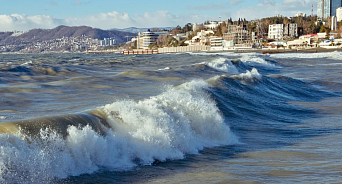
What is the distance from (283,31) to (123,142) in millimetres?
188253

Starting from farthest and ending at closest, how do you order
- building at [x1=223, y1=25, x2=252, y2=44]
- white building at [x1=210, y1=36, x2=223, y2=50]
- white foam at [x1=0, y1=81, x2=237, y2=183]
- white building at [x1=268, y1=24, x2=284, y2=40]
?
1. white building at [x1=210, y1=36, x2=223, y2=50]
2. white building at [x1=268, y1=24, x2=284, y2=40]
3. building at [x1=223, y1=25, x2=252, y2=44]
4. white foam at [x1=0, y1=81, x2=237, y2=183]

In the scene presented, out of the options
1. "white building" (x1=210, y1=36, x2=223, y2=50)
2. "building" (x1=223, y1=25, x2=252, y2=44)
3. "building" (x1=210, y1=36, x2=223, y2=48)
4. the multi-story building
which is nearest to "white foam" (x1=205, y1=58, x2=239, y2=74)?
"building" (x1=223, y1=25, x2=252, y2=44)

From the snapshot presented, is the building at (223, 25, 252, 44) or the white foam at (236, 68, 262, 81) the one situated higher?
the building at (223, 25, 252, 44)

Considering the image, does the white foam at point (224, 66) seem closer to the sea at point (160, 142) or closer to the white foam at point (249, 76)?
the white foam at point (249, 76)

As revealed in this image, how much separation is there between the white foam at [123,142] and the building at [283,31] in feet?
597

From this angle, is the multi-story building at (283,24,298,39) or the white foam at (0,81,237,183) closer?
the white foam at (0,81,237,183)

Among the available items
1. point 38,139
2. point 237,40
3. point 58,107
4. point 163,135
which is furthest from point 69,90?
point 237,40

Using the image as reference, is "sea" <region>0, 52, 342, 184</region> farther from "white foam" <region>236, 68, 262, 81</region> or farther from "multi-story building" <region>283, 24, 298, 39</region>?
"multi-story building" <region>283, 24, 298, 39</region>

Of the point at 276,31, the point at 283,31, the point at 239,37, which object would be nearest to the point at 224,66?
the point at 239,37

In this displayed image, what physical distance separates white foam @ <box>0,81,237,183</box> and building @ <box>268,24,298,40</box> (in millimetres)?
182039

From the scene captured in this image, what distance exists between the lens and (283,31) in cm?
18925

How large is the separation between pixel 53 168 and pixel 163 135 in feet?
10.8

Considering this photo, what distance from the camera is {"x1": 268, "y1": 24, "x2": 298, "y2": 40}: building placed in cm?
18925

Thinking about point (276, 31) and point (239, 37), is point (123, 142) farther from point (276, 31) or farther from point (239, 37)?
point (276, 31)
